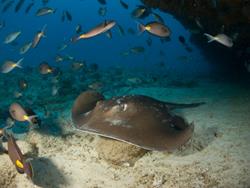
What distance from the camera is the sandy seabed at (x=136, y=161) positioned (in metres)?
3.86

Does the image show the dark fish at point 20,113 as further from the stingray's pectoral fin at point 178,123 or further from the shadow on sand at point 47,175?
the stingray's pectoral fin at point 178,123

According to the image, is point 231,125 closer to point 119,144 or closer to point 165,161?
point 165,161

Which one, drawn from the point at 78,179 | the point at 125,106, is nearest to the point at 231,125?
the point at 125,106

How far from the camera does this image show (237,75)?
12.5 metres

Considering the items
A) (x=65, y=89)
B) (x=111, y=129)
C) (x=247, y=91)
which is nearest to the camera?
(x=111, y=129)

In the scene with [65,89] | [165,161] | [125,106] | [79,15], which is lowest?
[79,15]

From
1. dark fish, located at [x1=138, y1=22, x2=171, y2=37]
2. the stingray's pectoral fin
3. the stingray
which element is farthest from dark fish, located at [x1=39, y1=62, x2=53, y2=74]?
the stingray's pectoral fin

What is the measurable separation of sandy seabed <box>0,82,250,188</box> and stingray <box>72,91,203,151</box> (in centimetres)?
50

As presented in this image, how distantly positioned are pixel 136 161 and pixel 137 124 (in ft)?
2.56

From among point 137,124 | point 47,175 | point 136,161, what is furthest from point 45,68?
point 137,124

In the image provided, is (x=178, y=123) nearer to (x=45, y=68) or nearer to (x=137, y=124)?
(x=137, y=124)

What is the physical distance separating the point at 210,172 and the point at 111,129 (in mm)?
1493

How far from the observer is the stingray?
3.63 m

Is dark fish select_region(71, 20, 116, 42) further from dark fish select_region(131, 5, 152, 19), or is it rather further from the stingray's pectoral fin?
dark fish select_region(131, 5, 152, 19)
